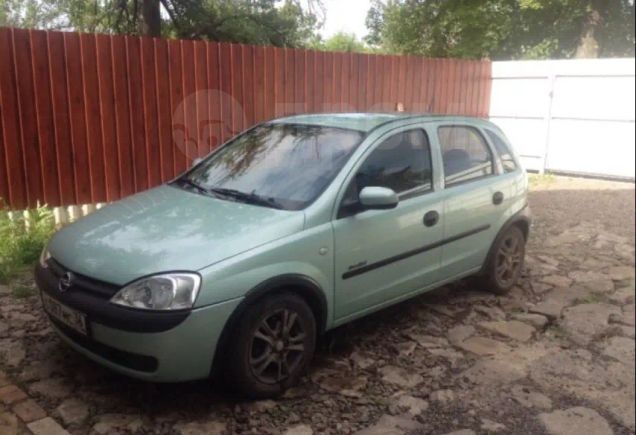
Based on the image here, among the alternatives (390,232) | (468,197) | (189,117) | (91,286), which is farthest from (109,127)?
(468,197)

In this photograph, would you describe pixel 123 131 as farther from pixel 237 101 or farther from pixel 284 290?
pixel 284 290

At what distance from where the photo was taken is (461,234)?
4008mm

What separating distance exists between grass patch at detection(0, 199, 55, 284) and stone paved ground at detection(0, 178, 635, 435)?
0.40 metres

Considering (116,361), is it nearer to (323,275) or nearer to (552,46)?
(323,275)

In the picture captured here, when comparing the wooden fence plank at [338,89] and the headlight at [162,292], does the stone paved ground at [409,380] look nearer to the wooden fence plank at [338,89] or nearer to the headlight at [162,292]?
the headlight at [162,292]

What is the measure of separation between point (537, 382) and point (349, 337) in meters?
1.23

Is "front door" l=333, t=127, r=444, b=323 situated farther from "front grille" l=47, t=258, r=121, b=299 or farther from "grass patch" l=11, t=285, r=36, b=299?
"grass patch" l=11, t=285, r=36, b=299

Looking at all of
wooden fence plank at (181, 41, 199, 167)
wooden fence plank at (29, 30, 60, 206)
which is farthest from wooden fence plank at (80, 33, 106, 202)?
wooden fence plank at (181, 41, 199, 167)

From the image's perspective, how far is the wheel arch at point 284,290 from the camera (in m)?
2.66

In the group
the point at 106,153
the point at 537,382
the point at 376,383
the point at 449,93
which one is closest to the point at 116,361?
the point at 376,383

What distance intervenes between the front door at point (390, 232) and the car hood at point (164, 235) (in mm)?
386

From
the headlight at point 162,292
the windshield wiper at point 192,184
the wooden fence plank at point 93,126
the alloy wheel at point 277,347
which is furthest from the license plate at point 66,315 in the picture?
the wooden fence plank at point 93,126

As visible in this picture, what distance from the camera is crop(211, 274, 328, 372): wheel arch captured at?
266cm

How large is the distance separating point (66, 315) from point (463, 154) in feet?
9.56
